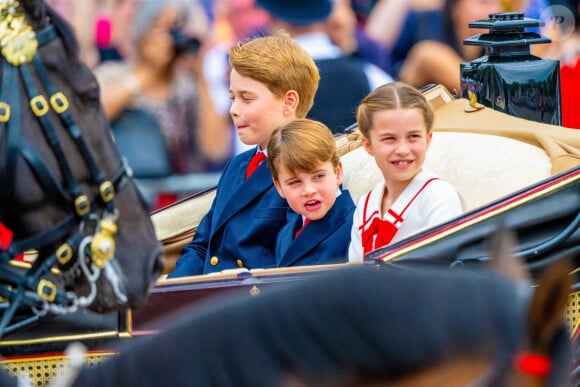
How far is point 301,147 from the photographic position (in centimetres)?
335

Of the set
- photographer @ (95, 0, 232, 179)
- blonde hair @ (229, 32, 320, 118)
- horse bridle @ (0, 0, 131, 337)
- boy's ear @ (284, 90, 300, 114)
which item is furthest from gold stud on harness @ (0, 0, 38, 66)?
photographer @ (95, 0, 232, 179)

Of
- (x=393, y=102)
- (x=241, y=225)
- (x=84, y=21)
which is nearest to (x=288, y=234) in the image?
(x=241, y=225)

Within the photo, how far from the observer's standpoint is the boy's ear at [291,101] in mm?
3672

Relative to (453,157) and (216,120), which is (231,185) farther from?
(216,120)

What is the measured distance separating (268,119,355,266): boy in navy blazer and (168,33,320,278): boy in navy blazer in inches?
5.3

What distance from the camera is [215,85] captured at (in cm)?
517

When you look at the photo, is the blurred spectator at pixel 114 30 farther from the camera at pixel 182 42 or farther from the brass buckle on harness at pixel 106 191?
the brass buckle on harness at pixel 106 191

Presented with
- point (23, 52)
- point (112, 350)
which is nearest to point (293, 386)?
point (23, 52)

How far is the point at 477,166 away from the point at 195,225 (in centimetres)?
101

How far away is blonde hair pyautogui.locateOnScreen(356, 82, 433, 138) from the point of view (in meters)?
3.39

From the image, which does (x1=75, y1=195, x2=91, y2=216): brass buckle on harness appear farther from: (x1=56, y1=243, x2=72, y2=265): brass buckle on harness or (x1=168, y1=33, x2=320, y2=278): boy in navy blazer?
(x1=168, y1=33, x2=320, y2=278): boy in navy blazer

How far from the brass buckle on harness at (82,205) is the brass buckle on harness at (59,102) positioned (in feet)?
0.62

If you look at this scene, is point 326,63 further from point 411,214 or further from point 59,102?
point 59,102

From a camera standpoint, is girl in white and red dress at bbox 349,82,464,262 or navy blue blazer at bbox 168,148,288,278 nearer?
girl in white and red dress at bbox 349,82,464,262
